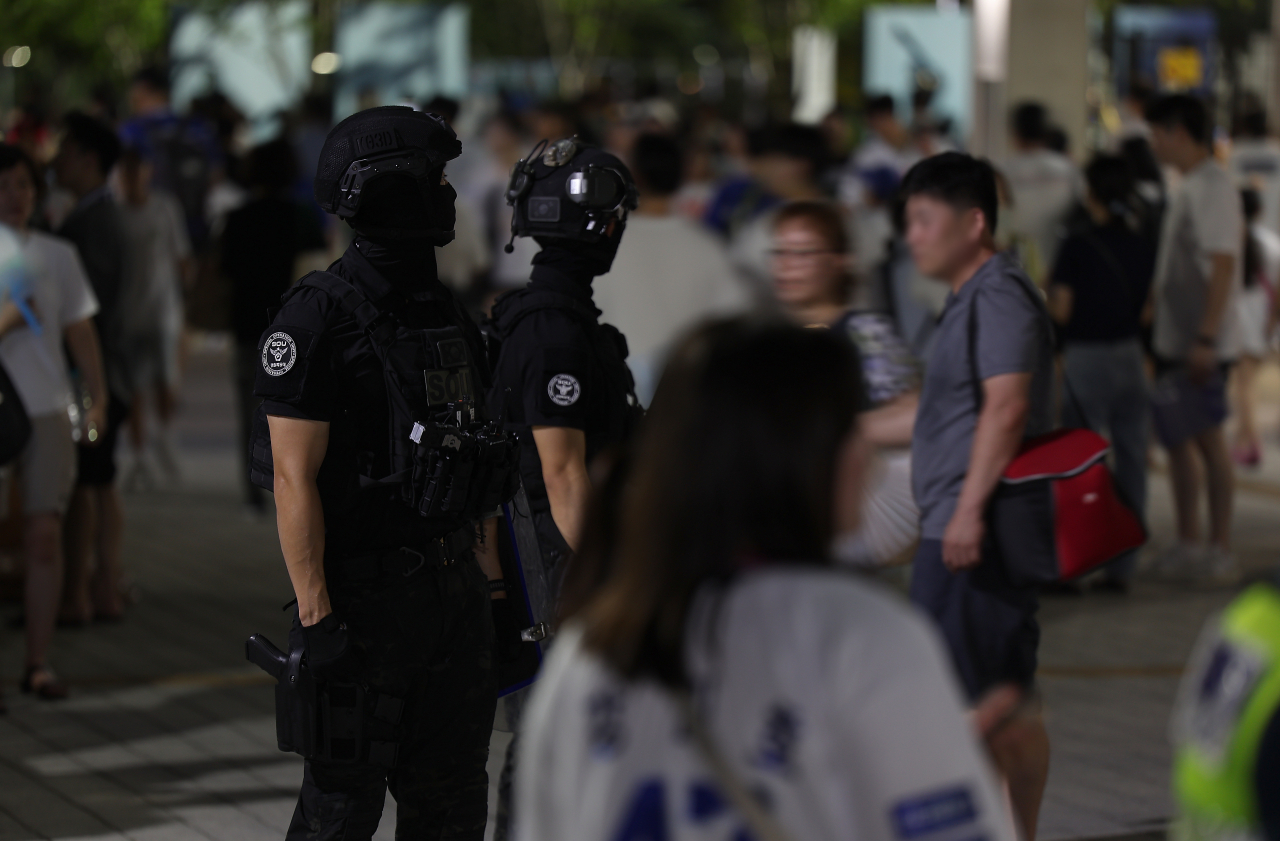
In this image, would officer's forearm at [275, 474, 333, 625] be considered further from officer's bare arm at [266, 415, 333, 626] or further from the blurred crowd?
the blurred crowd

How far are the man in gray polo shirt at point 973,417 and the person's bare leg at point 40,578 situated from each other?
3388 millimetres

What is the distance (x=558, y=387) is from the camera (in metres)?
3.95

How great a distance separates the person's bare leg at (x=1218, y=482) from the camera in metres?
8.43

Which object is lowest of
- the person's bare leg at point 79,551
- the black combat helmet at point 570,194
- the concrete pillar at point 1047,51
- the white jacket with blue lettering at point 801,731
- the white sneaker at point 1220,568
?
the white sneaker at point 1220,568

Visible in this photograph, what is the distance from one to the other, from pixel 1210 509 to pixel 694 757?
735cm

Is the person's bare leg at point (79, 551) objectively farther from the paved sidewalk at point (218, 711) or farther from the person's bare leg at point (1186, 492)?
the person's bare leg at point (1186, 492)

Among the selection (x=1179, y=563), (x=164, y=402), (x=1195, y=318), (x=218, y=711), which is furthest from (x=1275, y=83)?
(x=218, y=711)

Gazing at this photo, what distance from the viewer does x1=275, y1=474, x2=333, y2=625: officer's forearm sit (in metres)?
3.26

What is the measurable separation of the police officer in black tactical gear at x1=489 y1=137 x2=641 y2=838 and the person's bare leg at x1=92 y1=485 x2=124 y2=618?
12.1 ft

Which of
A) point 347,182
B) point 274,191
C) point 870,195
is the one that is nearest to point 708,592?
point 347,182

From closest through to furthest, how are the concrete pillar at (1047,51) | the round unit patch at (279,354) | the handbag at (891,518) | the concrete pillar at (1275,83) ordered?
the round unit patch at (279,354) < the handbag at (891,518) < the concrete pillar at (1047,51) < the concrete pillar at (1275,83)

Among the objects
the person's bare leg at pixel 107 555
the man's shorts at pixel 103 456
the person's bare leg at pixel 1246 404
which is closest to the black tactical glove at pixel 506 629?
the man's shorts at pixel 103 456

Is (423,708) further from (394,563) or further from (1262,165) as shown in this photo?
(1262,165)

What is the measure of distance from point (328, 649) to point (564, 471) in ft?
2.87
